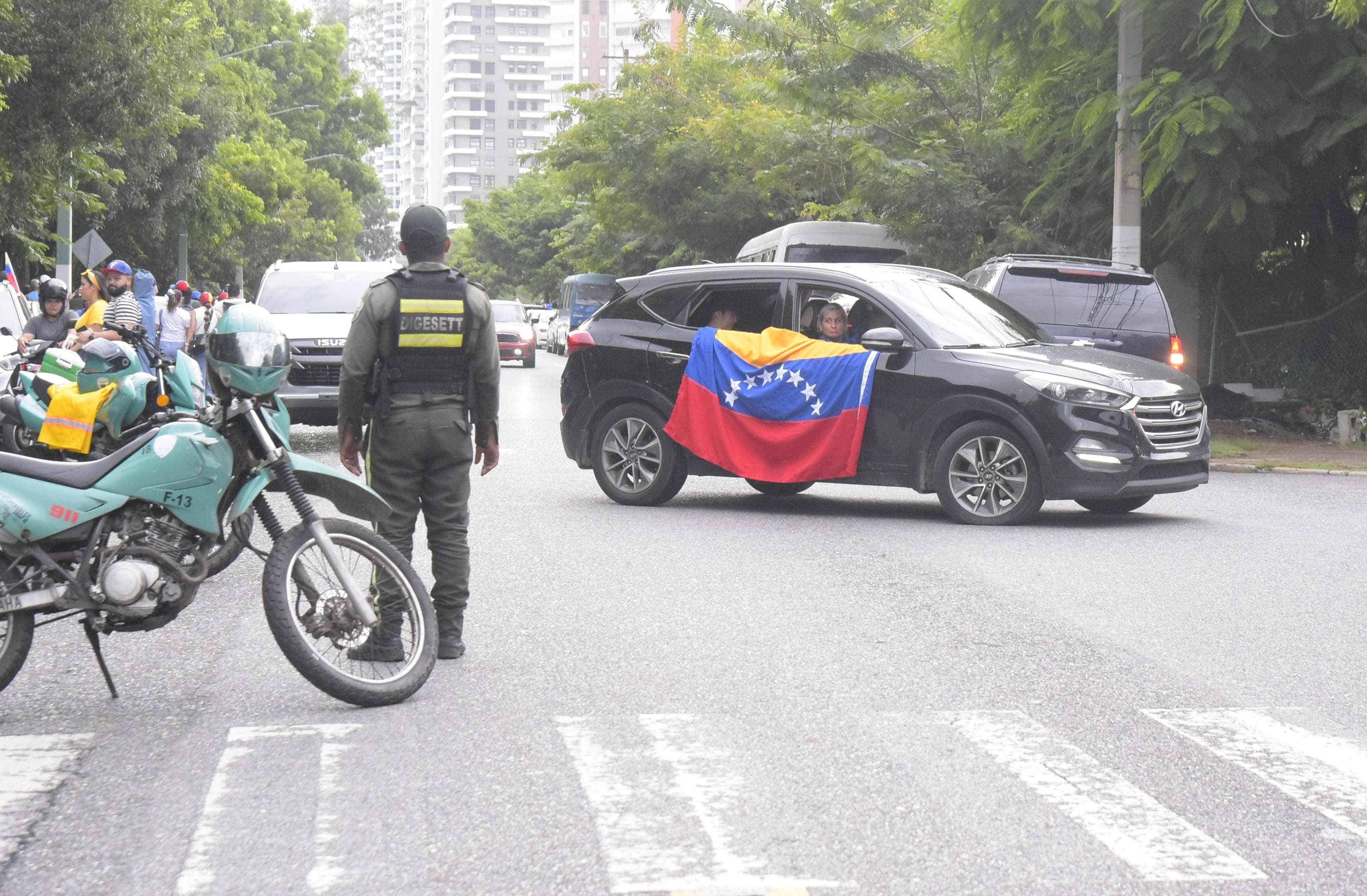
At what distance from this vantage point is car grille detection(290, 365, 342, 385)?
Result: 55.7 ft

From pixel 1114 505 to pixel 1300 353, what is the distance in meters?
11.0

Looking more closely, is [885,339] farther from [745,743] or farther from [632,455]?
[745,743]

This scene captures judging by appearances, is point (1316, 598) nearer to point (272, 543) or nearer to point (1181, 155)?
point (272, 543)

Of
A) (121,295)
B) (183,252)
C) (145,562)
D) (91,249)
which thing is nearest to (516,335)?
(183,252)

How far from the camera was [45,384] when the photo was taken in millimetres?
11125

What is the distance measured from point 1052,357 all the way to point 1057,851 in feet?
25.1

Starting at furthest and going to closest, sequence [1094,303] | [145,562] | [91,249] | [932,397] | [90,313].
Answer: [91,249] → [1094,303] → [90,313] → [932,397] → [145,562]

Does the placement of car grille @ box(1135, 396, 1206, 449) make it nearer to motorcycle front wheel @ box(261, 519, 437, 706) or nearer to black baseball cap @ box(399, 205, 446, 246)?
black baseball cap @ box(399, 205, 446, 246)

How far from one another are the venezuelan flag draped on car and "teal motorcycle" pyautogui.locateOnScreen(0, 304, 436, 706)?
604 centimetres

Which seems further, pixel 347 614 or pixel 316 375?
pixel 316 375

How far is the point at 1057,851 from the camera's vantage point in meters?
4.59

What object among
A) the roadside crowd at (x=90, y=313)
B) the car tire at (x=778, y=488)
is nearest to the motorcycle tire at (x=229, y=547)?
the roadside crowd at (x=90, y=313)

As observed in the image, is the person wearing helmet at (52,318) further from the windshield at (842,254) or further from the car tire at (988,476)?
the windshield at (842,254)

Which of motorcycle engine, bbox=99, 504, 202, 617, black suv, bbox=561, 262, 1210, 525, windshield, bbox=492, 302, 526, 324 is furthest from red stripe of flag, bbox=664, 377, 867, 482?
windshield, bbox=492, 302, 526, 324
